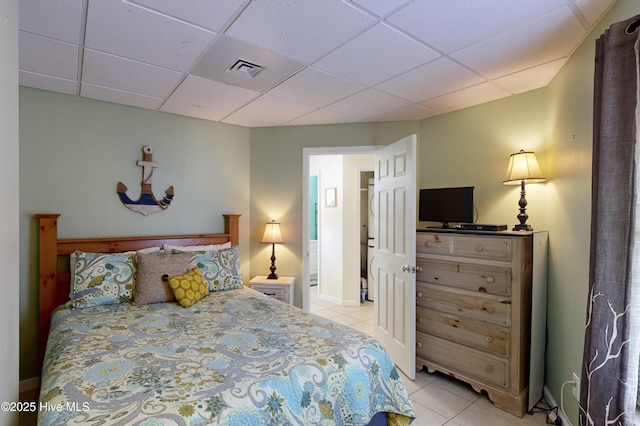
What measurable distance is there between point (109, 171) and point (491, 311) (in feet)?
11.2

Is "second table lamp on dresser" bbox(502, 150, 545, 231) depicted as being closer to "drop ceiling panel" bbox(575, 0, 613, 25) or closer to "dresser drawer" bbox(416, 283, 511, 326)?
"dresser drawer" bbox(416, 283, 511, 326)

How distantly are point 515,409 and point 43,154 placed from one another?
4.09m

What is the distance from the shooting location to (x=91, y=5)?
60.8 inches

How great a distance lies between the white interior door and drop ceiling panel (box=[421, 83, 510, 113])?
52 cm

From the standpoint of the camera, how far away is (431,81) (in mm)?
2422

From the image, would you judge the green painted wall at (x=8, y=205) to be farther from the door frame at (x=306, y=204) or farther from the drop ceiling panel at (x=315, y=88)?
the door frame at (x=306, y=204)

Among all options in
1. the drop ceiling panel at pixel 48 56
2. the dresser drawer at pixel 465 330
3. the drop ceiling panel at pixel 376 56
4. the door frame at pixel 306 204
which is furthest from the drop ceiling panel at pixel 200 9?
the dresser drawer at pixel 465 330

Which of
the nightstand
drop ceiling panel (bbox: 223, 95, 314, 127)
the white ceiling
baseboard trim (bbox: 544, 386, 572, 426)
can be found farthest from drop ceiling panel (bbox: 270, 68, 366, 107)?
baseboard trim (bbox: 544, 386, 572, 426)

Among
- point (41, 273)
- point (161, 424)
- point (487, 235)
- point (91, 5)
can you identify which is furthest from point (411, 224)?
point (41, 273)

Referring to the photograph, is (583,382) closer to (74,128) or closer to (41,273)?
(41,273)

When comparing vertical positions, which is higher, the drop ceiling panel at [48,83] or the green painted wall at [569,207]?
the drop ceiling panel at [48,83]

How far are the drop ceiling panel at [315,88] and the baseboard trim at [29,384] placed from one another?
2.98m

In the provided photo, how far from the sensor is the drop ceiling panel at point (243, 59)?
6.41 ft

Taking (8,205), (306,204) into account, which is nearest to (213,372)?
(8,205)
